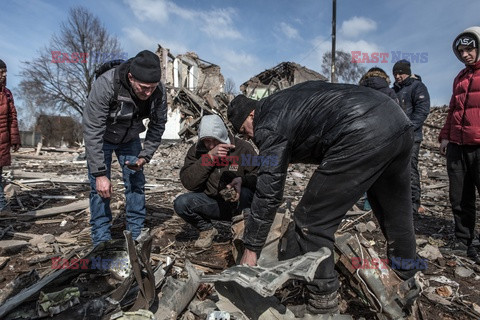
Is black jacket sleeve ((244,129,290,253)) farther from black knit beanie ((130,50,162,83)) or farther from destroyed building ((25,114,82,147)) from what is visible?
destroyed building ((25,114,82,147))

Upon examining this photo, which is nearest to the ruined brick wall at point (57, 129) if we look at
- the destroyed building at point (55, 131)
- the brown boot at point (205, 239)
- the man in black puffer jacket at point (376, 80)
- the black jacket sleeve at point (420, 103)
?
the destroyed building at point (55, 131)

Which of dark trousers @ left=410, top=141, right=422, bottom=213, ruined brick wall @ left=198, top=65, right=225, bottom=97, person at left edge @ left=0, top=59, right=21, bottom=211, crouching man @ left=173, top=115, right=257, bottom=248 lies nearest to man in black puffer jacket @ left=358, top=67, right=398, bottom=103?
dark trousers @ left=410, top=141, right=422, bottom=213

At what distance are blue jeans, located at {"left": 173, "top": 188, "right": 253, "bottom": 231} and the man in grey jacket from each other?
0.49 m

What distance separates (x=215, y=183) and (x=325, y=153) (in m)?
1.74

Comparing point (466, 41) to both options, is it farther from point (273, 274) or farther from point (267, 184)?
point (273, 274)

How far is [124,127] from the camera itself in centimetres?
328

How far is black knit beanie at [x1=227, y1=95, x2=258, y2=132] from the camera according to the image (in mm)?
2473

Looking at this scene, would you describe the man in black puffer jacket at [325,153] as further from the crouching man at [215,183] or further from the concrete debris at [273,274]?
the crouching man at [215,183]

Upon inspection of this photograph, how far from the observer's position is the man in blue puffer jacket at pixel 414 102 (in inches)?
189

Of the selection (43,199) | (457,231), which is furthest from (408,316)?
(43,199)

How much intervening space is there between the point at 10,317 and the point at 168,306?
0.98m

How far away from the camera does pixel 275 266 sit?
6.65 ft

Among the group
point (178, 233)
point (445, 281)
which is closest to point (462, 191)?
point (445, 281)

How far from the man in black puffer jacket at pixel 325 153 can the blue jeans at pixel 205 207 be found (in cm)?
140
